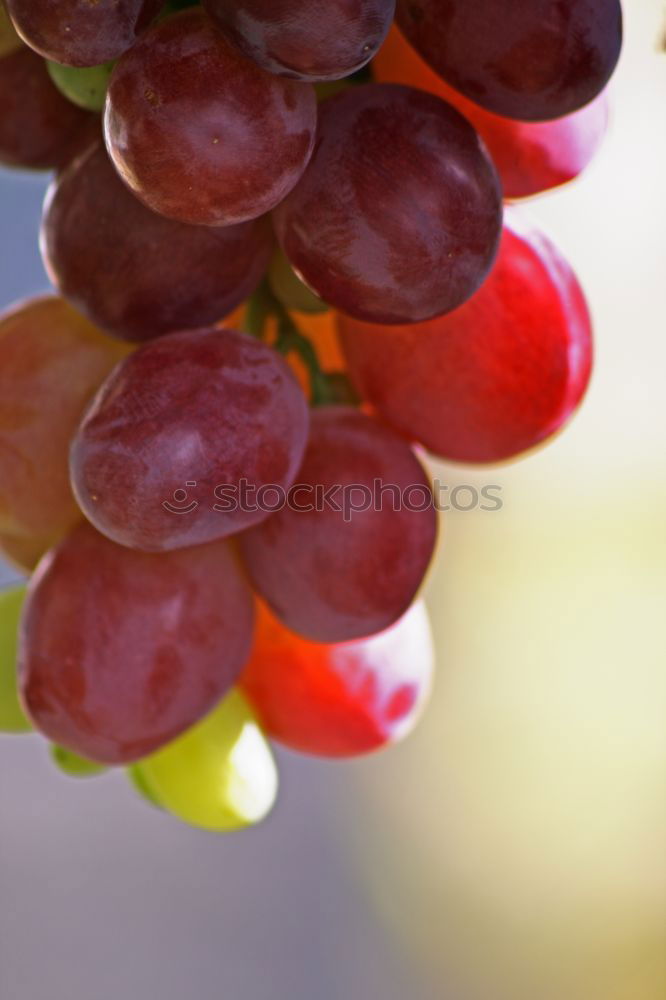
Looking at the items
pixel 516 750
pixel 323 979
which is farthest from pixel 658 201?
pixel 323 979

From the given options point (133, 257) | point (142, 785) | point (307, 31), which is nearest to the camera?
point (307, 31)

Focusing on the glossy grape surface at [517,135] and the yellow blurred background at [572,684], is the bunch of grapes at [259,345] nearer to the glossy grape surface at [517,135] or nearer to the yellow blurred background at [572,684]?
the glossy grape surface at [517,135]

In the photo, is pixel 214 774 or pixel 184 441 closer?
pixel 184 441

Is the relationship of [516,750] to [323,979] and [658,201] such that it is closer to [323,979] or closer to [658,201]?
[323,979]

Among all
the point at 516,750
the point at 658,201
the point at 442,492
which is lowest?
the point at 516,750

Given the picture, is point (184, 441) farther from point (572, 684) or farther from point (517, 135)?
point (572, 684)

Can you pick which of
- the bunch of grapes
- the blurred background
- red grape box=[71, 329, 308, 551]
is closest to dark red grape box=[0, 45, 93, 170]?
the bunch of grapes

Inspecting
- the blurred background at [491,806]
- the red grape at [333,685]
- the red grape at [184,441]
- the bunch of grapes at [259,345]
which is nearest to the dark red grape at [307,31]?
the bunch of grapes at [259,345]

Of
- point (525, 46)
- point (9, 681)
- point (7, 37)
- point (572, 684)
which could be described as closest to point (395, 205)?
point (525, 46)

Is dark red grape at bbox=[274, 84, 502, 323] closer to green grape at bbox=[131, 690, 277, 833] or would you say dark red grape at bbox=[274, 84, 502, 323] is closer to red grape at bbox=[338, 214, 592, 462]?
red grape at bbox=[338, 214, 592, 462]
